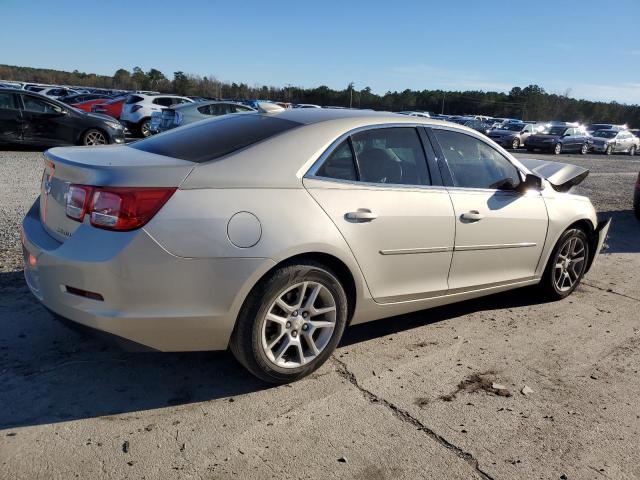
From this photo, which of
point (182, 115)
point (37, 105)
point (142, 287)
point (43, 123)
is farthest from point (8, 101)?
point (142, 287)

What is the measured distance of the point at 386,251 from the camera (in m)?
3.50

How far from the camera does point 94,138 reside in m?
13.1

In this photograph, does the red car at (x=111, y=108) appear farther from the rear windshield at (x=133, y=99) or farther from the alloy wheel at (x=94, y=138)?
the alloy wheel at (x=94, y=138)

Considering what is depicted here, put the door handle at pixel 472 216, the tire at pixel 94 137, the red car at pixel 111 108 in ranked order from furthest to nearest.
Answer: the red car at pixel 111 108 → the tire at pixel 94 137 → the door handle at pixel 472 216

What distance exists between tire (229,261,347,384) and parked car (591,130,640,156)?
3129 cm

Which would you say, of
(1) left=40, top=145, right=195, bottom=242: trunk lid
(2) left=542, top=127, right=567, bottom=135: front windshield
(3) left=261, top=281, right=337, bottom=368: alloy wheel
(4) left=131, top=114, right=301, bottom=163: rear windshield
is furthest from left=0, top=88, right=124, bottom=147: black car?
(2) left=542, top=127, right=567, bottom=135: front windshield

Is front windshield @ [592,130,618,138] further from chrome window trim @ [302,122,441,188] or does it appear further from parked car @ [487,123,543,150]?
chrome window trim @ [302,122,441,188]

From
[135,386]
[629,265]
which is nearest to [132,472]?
[135,386]

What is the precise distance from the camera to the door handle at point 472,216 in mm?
3938

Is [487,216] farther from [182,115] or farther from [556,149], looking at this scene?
[556,149]

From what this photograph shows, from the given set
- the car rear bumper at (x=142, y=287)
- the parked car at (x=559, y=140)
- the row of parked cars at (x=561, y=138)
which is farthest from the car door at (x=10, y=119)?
the parked car at (x=559, y=140)

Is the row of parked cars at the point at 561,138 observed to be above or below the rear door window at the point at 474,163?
below

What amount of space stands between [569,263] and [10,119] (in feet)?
40.1

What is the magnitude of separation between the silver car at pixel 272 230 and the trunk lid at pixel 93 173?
0.04 ft
